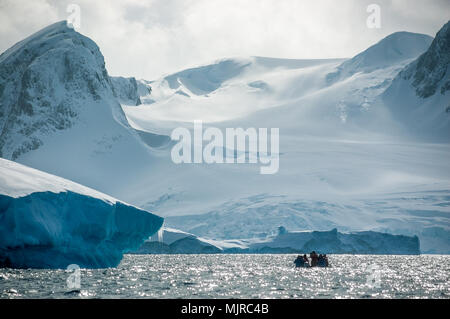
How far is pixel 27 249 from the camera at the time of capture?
134ft

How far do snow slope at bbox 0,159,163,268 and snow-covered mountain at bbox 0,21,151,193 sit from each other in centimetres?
13855

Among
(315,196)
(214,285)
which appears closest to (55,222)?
(214,285)

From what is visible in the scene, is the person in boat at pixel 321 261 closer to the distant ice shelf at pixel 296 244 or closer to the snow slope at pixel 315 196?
the distant ice shelf at pixel 296 244

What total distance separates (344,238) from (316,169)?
85.5 meters

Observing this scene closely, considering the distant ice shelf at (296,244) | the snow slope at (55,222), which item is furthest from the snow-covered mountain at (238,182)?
the snow slope at (55,222)

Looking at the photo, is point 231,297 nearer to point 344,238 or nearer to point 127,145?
point 344,238

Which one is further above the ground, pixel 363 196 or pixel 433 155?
pixel 433 155

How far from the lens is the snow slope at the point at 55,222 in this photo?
3834 centimetres

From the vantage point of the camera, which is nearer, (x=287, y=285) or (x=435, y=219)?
(x=287, y=285)

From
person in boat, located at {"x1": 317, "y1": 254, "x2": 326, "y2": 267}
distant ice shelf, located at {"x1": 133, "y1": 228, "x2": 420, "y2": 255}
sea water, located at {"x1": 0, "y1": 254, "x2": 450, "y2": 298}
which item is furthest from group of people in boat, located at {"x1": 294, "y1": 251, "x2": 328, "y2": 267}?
distant ice shelf, located at {"x1": 133, "y1": 228, "x2": 420, "y2": 255}

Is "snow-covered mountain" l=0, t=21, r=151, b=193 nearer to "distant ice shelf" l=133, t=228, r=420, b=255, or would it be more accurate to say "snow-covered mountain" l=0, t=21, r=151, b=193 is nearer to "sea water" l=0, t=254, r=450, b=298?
"distant ice shelf" l=133, t=228, r=420, b=255

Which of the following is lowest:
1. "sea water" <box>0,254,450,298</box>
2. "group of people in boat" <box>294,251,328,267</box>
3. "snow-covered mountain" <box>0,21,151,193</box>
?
"sea water" <box>0,254,450,298</box>

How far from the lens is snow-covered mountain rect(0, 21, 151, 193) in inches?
7505
